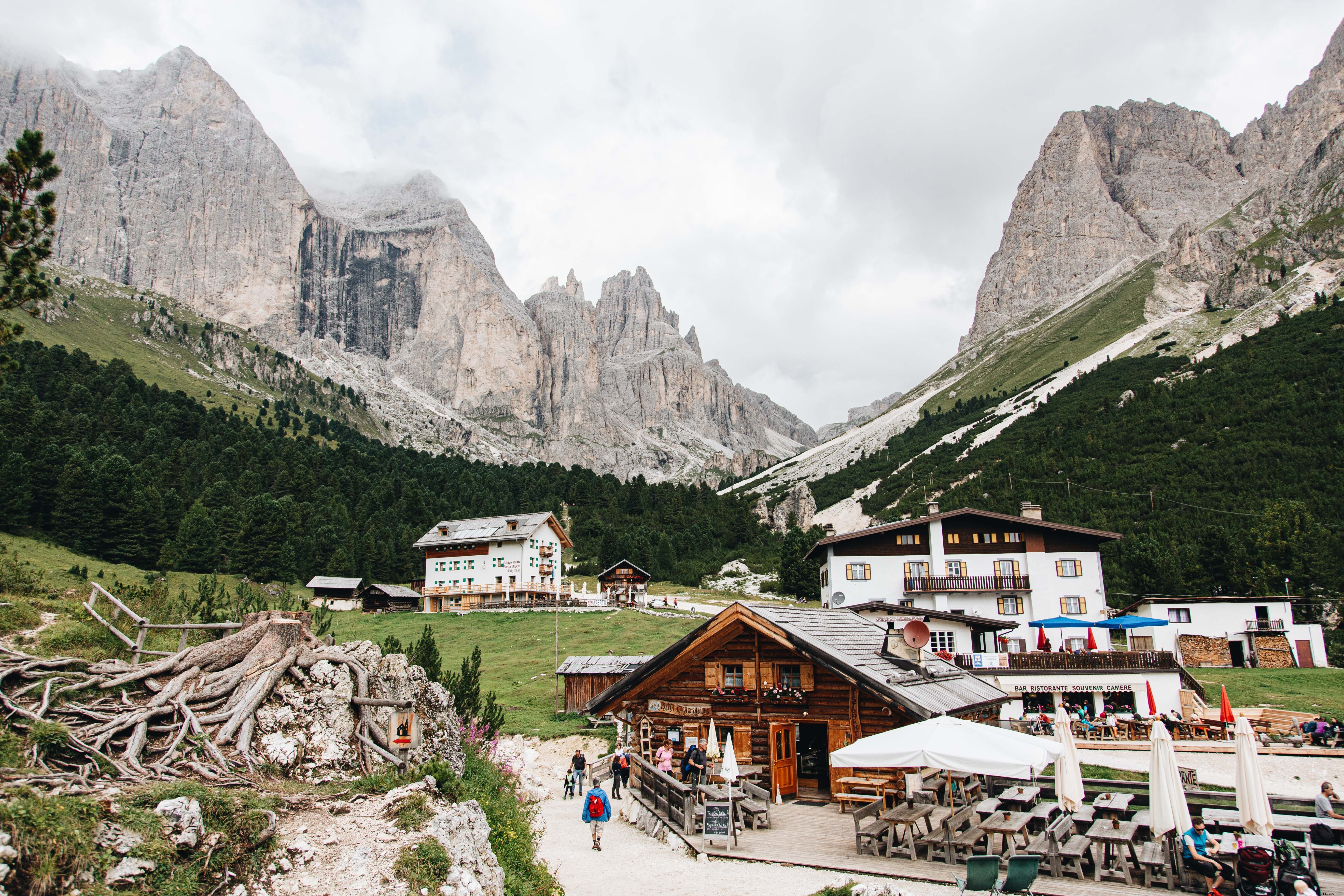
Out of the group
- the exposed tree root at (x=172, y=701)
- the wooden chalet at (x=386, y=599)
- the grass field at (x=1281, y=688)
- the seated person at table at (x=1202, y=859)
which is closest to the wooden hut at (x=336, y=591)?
the wooden chalet at (x=386, y=599)

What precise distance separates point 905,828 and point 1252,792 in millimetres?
5286

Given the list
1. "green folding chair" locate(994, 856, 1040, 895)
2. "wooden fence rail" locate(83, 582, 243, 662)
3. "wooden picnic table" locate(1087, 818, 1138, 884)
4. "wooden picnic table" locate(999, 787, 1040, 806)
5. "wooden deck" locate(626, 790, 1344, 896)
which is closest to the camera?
"wooden fence rail" locate(83, 582, 243, 662)

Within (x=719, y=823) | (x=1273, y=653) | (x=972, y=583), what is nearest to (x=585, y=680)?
(x=719, y=823)

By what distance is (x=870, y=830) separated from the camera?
1287 cm

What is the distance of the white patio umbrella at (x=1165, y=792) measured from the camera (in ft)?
35.8

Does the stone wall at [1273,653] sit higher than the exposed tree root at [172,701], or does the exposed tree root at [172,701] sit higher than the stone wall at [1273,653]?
the exposed tree root at [172,701]

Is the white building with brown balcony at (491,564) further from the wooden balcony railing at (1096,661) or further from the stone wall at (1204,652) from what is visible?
the stone wall at (1204,652)

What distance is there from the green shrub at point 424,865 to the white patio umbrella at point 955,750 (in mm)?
7314

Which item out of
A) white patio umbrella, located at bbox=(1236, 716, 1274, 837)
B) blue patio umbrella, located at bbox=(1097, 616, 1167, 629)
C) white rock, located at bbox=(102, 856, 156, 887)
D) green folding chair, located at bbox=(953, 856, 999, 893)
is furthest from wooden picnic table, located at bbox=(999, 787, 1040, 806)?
blue patio umbrella, located at bbox=(1097, 616, 1167, 629)

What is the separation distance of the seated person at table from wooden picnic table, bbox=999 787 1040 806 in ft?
10.7

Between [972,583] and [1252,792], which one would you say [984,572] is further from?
[1252,792]

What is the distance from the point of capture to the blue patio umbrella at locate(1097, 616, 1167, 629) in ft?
121

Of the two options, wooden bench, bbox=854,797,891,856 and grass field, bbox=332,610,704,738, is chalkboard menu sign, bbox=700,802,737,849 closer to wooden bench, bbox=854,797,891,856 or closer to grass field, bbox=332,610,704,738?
wooden bench, bbox=854,797,891,856

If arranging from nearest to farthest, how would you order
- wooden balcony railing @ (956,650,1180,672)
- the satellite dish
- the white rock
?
the white rock
the satellite dish
wooden balcony railing @ (956,650,1180,672)
